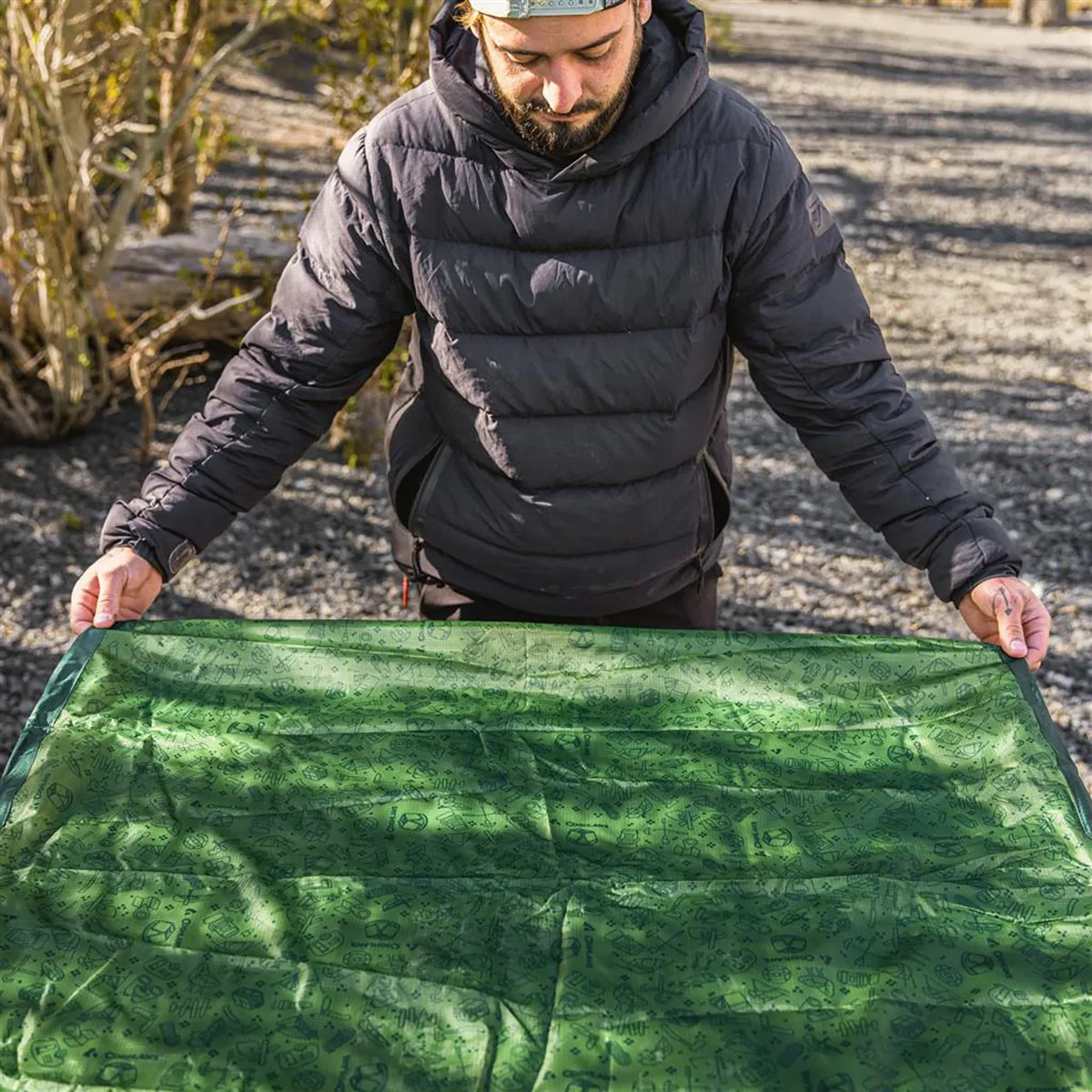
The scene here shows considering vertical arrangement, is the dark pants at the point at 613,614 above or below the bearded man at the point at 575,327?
below

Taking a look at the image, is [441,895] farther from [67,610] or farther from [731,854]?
[67,610]

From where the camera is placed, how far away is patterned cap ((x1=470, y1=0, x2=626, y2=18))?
2.03 meters

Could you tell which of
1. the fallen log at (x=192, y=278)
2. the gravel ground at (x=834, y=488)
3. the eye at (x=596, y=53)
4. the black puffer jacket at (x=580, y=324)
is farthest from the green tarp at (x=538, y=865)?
the fallen log at (x=192, y=278)

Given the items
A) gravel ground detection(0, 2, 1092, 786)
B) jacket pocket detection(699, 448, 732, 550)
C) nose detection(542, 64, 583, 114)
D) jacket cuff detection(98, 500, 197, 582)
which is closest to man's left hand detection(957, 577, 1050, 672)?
jacket pocket detection(699, 448, 732, 550)

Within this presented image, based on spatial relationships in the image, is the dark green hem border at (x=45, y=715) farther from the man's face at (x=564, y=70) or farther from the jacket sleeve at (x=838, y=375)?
the jacket sleeve at (x=838, y=375)

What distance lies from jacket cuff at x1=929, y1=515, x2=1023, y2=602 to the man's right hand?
4.28ft

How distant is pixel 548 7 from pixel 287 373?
2.52 feet

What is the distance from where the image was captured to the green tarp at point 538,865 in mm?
1675

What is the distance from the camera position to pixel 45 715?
2256mm

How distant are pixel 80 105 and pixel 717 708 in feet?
12.4

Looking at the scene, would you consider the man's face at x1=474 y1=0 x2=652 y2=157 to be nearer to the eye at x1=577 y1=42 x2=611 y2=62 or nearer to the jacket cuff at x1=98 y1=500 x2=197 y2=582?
the eye at x1=577 y1=42 x2=611 y2=62

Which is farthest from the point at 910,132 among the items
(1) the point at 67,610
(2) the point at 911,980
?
(2) the point at 911,980

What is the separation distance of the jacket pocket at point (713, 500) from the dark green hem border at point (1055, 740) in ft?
1.94

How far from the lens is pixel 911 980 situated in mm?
1783
